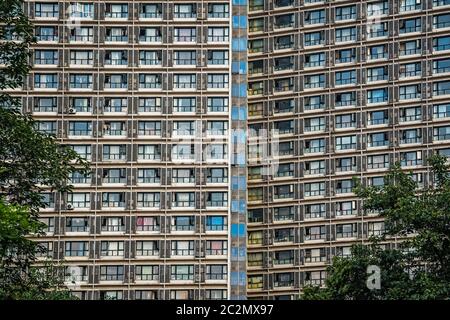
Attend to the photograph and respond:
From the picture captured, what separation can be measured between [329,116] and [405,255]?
65.9 meters

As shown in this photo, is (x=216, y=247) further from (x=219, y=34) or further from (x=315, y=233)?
(x=219, y=34)

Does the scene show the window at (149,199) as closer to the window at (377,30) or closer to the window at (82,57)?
Result: the window at (82,57)

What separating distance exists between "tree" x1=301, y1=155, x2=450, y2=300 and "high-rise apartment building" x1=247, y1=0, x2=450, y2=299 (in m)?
58.1

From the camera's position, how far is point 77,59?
127 metres

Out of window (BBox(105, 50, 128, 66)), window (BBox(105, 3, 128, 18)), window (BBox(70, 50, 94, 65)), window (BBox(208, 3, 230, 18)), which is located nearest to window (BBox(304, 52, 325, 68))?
window (BBox(208, 3, 230, 18))

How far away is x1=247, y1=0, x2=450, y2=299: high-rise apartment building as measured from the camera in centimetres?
12212

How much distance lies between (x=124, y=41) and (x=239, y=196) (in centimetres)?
2048

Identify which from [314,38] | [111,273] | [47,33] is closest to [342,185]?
[314,38]

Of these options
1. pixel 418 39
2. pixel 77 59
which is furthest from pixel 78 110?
pixel 418 39

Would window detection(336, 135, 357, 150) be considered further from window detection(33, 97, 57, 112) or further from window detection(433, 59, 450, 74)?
window detection(33, 97, 57, 112)

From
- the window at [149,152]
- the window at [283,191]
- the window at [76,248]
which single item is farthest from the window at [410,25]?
the window at [76,248]

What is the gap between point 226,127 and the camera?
125438 mm

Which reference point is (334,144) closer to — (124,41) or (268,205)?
(268,205)

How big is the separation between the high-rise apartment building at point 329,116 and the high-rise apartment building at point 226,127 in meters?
0.15
